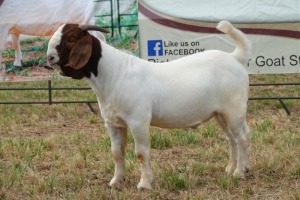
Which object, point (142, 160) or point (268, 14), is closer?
point (142, 160)

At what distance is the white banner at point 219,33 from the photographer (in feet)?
33.2

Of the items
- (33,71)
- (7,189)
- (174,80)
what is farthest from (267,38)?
(7,189)

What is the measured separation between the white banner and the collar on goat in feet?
16.0

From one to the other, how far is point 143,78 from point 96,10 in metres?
5.49

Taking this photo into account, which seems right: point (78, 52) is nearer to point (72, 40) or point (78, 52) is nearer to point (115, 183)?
point (72, 40)

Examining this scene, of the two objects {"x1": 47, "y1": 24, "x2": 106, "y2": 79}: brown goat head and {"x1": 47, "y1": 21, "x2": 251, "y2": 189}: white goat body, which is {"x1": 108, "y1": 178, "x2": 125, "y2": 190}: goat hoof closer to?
{"x1": 47, "y1": 21, "x2": 251, "y2": 189}: white goat body

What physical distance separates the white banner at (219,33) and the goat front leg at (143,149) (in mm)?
4880

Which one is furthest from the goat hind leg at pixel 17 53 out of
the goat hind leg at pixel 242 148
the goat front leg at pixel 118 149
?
the goat hind leg at pixel 242 148

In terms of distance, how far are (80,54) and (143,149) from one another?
0.98 metres

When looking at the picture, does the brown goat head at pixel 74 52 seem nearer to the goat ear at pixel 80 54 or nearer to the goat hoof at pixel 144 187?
the goat ear at pixel 80 54

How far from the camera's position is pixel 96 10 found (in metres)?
10.8

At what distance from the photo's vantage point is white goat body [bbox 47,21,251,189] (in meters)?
5.41

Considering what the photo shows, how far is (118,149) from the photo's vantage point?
227 inches

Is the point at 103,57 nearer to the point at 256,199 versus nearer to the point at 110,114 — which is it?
the point at 110,114
